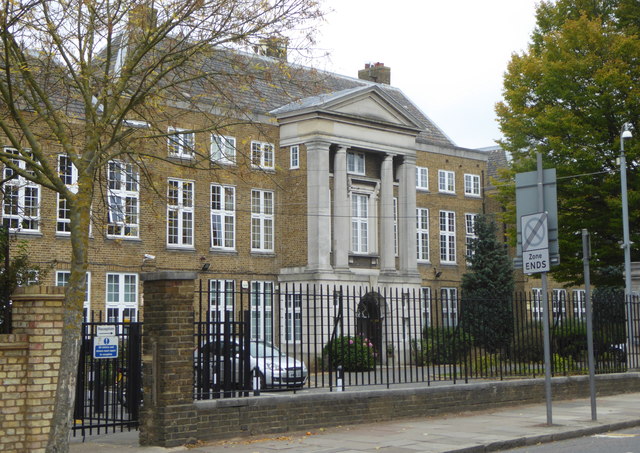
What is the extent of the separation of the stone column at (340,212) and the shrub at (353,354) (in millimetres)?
22106

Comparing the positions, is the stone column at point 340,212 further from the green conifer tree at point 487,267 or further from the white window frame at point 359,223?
the green conifer tree at point 487,267

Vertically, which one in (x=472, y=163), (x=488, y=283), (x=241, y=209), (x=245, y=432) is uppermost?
(x=472, y=163)

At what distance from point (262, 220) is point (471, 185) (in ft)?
49.8

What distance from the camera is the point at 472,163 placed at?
159ft

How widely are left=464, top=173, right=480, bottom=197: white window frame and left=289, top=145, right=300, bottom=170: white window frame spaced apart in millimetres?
13273

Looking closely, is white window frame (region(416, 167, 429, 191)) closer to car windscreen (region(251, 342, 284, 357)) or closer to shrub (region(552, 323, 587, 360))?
shrub (region(552, 323, 587, 360))

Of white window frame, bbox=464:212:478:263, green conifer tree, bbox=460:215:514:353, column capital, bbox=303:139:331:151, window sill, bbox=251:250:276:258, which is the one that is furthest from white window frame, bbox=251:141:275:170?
white window frame, bbox=464:212:478:263

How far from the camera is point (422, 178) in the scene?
45312mm

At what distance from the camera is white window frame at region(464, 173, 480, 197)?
4803 centimetres

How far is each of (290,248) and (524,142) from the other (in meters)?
11.3

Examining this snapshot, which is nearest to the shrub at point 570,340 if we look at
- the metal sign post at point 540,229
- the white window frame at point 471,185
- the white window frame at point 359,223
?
the metal sign post at point 540,229

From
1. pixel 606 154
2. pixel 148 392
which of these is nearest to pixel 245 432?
pixel 148 392

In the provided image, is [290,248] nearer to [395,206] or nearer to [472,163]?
[395,206]

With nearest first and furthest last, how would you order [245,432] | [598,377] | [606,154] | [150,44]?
[150,44], [245,432], [598,377], [606,154]
